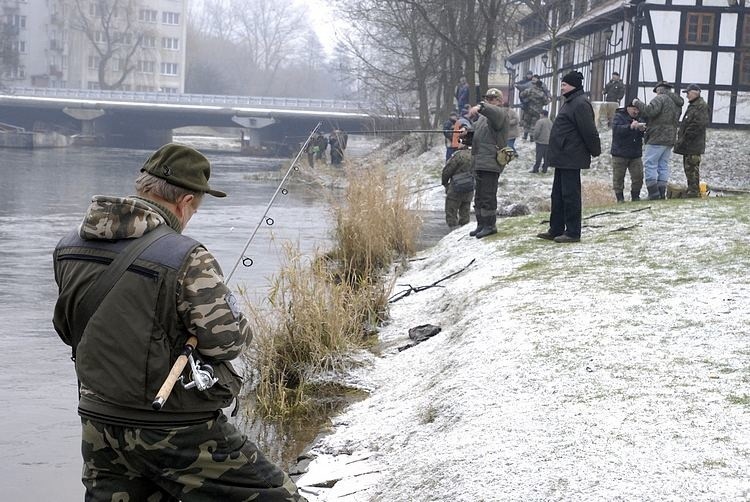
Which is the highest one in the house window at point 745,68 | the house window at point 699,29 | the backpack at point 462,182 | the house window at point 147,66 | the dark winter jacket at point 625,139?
the house window at point 147,66

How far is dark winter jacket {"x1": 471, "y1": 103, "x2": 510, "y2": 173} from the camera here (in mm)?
12805

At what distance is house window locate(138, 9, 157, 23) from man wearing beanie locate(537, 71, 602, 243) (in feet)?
346

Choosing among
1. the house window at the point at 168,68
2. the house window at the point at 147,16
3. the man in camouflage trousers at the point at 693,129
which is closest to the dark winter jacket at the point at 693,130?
the man in camouflage trousers at the point at 693,129

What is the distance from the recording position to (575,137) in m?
11.3

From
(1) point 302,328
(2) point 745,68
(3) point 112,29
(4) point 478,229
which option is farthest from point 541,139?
(3) point 112,29

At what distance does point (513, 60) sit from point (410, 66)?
35.4ft

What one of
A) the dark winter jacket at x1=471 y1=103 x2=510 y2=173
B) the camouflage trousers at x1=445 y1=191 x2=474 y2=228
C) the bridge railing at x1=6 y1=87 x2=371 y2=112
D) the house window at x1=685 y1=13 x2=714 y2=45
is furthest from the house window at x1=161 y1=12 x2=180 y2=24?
the dark winter jacket at x1=471 y1=103 x2=510 y2=173

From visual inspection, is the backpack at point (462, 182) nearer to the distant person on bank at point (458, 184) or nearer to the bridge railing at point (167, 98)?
the distant person on bank at point (458, 184)

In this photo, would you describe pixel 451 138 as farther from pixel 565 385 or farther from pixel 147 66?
pixel 147 66

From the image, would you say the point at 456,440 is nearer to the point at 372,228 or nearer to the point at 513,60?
the point at 372,228

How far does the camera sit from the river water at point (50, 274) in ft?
23.7

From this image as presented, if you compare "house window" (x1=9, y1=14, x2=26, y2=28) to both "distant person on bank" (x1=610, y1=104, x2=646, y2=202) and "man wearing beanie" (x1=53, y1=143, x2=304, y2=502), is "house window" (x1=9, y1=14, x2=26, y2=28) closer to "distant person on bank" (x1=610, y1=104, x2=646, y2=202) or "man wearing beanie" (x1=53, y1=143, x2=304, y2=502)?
"distant person on bank" (x1=610, y1=104, x2=646, y2=202)

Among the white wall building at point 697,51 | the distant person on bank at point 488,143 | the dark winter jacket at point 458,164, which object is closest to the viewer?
the distant person on bank at point 488,143

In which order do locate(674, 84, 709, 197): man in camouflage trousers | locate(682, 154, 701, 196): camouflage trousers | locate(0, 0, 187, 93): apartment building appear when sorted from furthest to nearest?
1. locate(0, 0, 187, 93): apartment building
2. locate(682, 154, 701, 196): camouflage trousers
3. locate(674, 84, 709, 197): man in camouflage trousers
